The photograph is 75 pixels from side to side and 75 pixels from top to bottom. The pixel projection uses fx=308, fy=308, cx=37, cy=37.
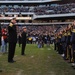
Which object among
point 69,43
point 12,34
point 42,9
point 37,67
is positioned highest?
point 12,34

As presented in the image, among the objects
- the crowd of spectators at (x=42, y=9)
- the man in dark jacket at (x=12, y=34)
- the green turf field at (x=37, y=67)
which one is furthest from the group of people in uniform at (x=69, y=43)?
the crowd of spectators at (x=42, y=9)

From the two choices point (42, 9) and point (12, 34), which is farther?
point (42, 9)

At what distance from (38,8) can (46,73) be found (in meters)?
81.9

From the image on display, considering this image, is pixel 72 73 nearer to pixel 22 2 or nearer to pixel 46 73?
pixel 46 73

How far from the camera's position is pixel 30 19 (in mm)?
90062

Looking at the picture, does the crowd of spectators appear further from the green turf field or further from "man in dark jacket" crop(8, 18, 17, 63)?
"man in dark jacket" crop(8, 18, 17, 63)

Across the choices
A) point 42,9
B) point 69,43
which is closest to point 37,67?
point 69,43

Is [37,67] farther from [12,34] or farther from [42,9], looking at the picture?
[42,9]

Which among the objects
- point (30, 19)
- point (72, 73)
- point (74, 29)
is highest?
point (74, 29)

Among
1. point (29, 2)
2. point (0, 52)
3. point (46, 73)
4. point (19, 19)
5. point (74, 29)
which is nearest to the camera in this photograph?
point (46, 73)

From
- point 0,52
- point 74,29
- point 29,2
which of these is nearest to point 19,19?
point 29,2

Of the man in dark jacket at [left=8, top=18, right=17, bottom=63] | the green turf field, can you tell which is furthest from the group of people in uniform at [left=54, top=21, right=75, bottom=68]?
the man in dark jacket at [left=8, top=18, right=17, bottom=63]

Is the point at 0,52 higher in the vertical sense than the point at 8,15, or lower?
higher

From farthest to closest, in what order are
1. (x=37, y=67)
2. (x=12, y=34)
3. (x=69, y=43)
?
(x=12, y=34) → (x=69, y=43) → (x=37, y=67)
